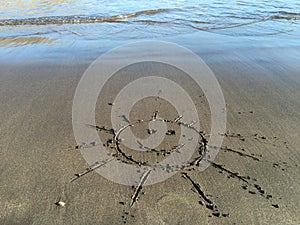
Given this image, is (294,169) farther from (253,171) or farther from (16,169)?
(16,169)

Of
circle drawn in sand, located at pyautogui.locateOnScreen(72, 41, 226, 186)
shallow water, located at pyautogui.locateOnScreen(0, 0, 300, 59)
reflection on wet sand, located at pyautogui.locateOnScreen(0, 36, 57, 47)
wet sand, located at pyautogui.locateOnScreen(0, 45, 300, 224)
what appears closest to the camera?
wet sand, located at pyautogui.locateOnScreen(0, 45, 300, 224)

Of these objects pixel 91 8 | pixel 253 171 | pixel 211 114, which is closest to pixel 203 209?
pixel 253 171

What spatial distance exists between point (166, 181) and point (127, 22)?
7441mm

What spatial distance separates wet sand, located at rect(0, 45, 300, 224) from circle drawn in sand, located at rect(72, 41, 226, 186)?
0.09m

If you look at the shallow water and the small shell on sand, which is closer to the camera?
the small shell on sand

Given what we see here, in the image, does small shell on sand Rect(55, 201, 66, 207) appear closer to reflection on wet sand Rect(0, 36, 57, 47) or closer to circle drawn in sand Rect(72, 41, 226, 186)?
circle drawn in sand Rect(72, 41, 226, 186)

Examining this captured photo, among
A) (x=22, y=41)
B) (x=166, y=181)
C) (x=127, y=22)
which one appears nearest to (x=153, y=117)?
(x=166, y=181)

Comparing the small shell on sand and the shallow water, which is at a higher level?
the small shell on sand

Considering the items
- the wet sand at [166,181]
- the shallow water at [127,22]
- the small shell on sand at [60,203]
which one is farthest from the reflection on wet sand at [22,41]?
the small shell on sand at [60,203]

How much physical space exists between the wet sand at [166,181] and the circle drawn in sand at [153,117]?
0.09 meters

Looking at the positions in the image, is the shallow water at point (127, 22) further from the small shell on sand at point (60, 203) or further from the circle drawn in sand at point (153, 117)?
the small shell on sand at point (60, 203)

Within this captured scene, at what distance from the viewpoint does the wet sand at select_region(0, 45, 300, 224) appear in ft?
6.65

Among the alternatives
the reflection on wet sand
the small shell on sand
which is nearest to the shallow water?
the reflection on wet sand

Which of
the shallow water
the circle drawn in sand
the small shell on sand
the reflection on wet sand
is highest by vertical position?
the small shell on sand
